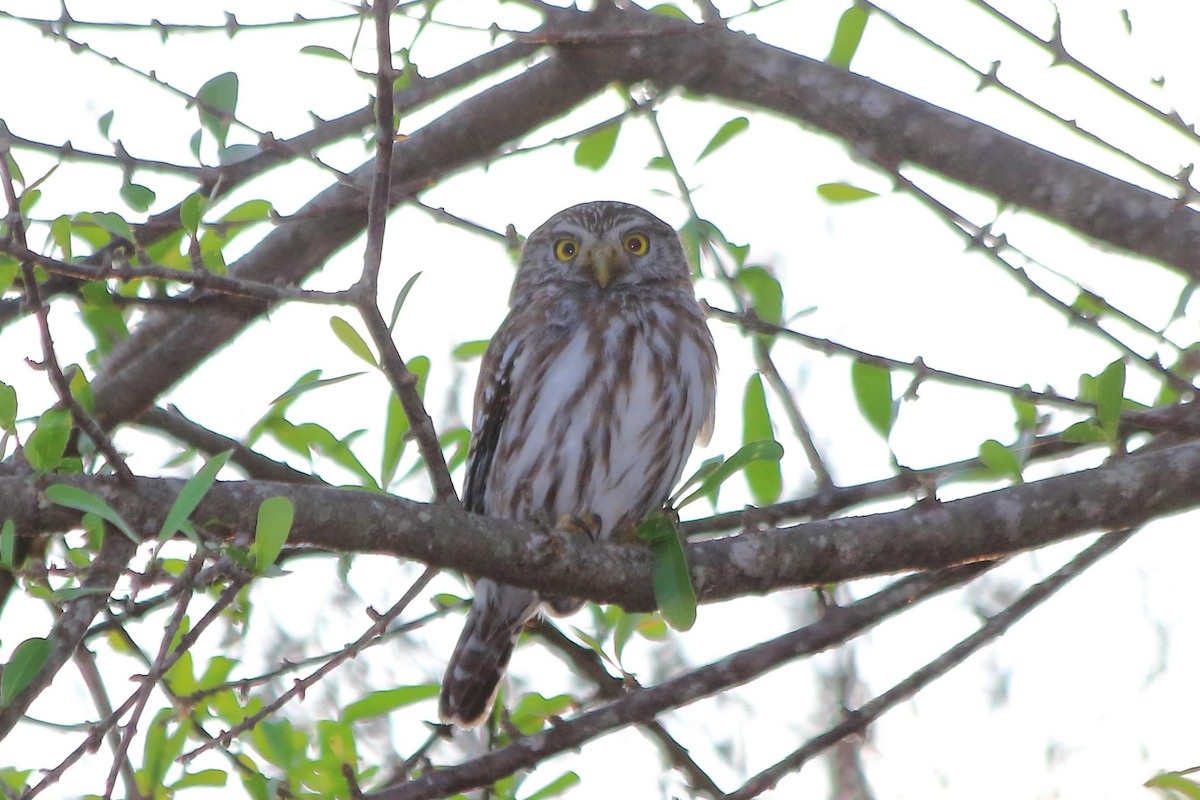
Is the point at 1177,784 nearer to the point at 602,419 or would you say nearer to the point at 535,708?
the point at 535,708

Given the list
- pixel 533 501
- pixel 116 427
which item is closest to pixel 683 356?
pixel 533 501

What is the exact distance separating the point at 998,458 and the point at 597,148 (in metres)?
1.97

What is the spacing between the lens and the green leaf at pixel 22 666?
2.94 metres

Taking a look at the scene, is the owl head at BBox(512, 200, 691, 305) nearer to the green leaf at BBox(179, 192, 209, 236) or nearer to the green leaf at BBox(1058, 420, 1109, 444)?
the green leaf at BBox(1058, 420, 1109, 444)

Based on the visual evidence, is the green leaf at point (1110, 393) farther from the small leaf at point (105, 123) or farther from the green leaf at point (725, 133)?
the small leaf at point (105, 123)

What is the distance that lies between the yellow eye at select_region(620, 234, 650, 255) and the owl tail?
171 centimetres

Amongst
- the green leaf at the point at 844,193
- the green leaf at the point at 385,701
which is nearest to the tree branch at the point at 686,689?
the green leaf at the point at 385,701

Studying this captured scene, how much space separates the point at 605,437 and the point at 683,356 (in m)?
0.47

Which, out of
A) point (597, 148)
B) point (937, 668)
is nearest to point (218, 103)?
point (597, 148)

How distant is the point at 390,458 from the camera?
3906mm

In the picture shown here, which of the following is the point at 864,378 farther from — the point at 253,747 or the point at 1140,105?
the point at 253,747

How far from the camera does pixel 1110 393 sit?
11.1 ft

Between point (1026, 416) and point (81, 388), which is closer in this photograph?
point (81, 388)

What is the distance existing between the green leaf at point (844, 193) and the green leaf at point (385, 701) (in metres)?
1.90
